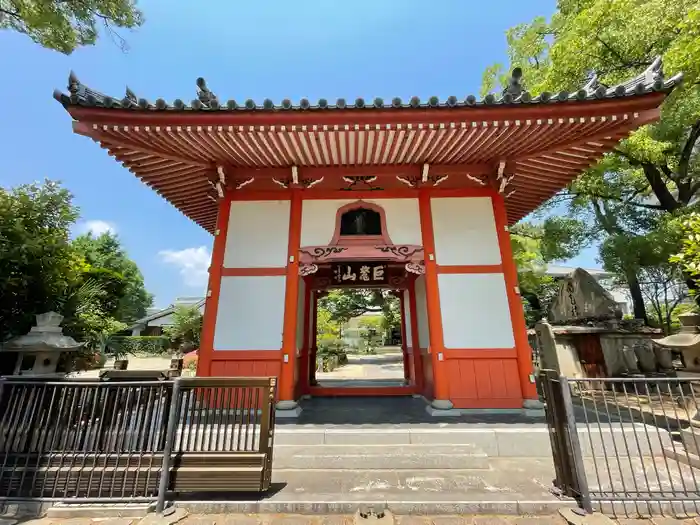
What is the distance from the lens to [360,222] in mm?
6547

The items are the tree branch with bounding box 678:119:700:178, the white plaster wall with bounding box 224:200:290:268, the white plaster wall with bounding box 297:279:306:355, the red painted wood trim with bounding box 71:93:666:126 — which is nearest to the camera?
the red painted wood trim with bounding box 71:93:666:126

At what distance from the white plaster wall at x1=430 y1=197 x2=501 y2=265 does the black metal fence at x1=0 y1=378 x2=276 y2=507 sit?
4.21m

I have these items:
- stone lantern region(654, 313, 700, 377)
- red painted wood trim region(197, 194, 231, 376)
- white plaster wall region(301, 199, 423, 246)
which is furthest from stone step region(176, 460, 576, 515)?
stone lantern region(654, 313, 700, 377)

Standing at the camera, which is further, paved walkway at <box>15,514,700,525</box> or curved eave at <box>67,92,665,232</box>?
curved eave at <box>67,92,665,232</box>

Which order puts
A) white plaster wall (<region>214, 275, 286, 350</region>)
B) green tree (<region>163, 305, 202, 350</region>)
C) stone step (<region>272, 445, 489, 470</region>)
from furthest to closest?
green tree (<region>163, 305, 202, 350</region>), white plaster wall (<region>214, 275, 286, 350</region>), stone step (<region>272, 445, 489, 470</region>)

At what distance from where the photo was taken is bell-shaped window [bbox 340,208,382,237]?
6.51 metres

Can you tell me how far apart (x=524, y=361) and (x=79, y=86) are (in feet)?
26.6

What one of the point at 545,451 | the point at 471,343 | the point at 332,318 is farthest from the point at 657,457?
the point at 332,318

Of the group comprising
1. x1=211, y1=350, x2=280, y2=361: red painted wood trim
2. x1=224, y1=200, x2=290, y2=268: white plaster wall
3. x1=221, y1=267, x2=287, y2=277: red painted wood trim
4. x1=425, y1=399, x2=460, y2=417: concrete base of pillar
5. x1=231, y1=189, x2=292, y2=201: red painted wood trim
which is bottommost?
x1=425, y1=399, x2=460, y2=417: concrete base of pillar

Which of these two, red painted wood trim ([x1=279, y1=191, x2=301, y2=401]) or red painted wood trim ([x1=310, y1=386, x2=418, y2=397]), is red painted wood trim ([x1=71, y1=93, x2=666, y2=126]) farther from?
red painted wood trim ([x1=310, y1=386, x2=418, y2=397])

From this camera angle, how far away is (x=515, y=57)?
15195mm

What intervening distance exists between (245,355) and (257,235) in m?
2.24

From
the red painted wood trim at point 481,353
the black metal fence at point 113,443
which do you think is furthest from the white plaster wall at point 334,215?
the black metal fence at point 113,443

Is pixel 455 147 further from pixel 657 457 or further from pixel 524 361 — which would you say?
pixel 657 457
